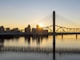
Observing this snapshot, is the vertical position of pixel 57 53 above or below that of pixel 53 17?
below

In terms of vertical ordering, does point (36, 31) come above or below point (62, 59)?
above

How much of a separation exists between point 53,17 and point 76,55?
20.4 feet

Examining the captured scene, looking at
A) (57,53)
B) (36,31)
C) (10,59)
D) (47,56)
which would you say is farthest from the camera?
(36,31)

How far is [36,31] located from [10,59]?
14343mm

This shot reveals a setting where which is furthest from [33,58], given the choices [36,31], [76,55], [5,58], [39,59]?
[36,31]

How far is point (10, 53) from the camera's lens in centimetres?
3444

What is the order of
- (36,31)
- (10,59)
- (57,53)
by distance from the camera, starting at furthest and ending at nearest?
(36,31), (57,53), (10,59)

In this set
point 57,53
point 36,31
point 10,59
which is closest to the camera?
point 10,59

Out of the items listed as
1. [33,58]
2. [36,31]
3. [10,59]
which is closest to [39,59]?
[33,58]

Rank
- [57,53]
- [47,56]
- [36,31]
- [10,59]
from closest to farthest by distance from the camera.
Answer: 1. [10,59]
2. [47,56]
3. [57,53]
4. [36,31]

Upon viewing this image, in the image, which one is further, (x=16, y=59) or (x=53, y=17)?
(x=53, y=17)

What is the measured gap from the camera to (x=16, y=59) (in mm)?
29438

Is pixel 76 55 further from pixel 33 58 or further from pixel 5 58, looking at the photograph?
pixel 5 58

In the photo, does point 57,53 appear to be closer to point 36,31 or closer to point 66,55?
point 66,55
